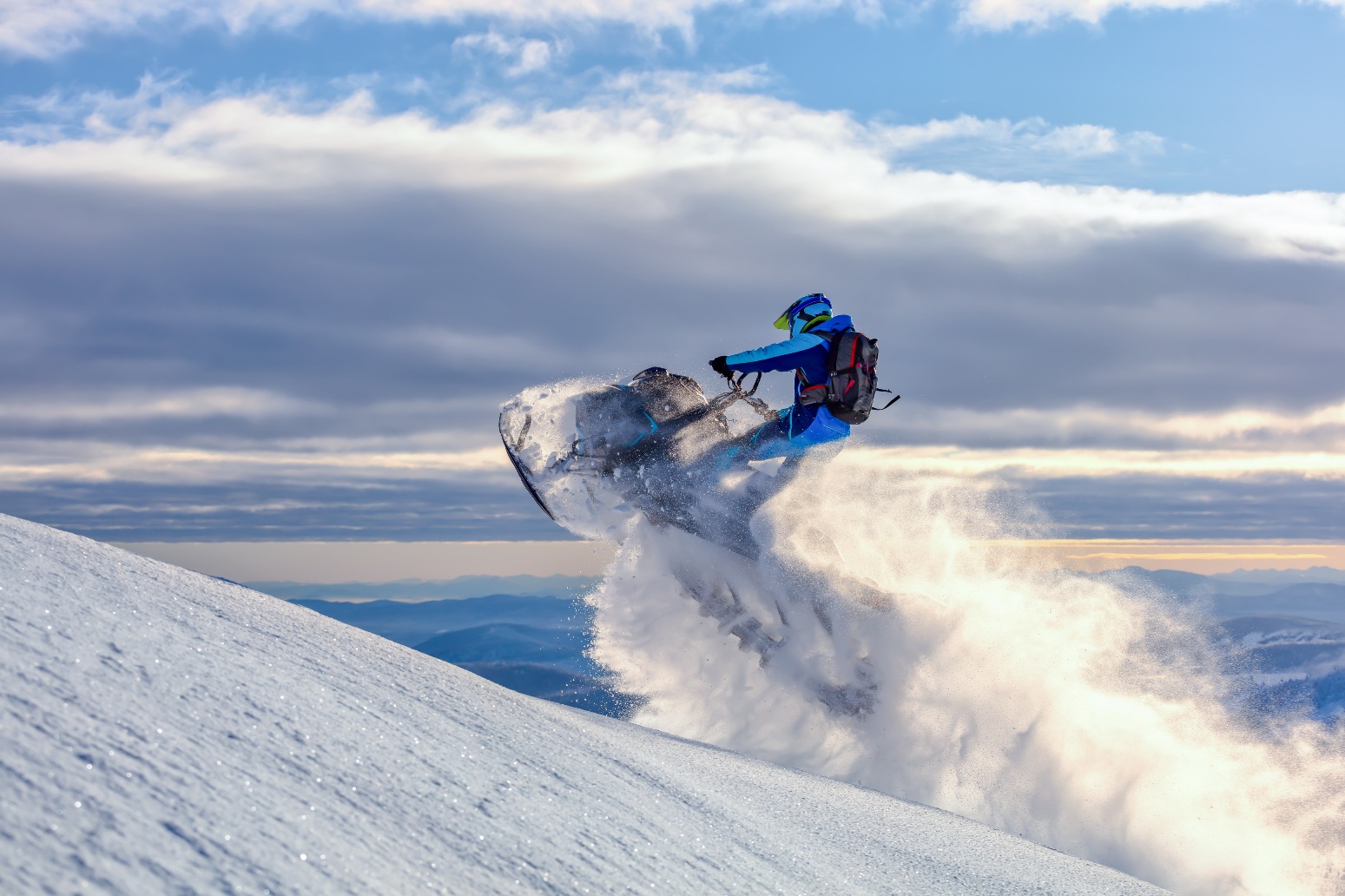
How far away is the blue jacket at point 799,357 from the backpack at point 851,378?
0.10 m

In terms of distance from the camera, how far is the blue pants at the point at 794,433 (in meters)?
12.1

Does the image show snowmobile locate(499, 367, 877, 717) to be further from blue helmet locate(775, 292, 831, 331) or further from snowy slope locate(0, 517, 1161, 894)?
snowy slope locate(0, 517, 1161, 894)

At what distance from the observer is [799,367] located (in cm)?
1184

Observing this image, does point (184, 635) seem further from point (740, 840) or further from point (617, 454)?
point (617, 454)

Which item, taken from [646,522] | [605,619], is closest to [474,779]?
[646,522]

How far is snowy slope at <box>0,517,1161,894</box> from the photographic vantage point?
11.3 feet

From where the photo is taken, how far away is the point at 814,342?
38.4ft

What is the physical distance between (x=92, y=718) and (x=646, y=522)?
1013 cm

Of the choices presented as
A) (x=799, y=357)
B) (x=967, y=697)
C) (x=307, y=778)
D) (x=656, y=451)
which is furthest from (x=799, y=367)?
(x=307, y=778)

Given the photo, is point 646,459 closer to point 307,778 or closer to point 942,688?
point 942,688

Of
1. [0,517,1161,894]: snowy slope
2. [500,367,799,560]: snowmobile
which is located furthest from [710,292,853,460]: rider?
[0,517,1161,894]: snowy slope

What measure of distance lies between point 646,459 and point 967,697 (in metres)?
5.71

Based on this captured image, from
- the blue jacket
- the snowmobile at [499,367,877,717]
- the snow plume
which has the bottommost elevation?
the snow plume

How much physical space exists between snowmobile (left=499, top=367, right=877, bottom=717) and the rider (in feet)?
1.19
